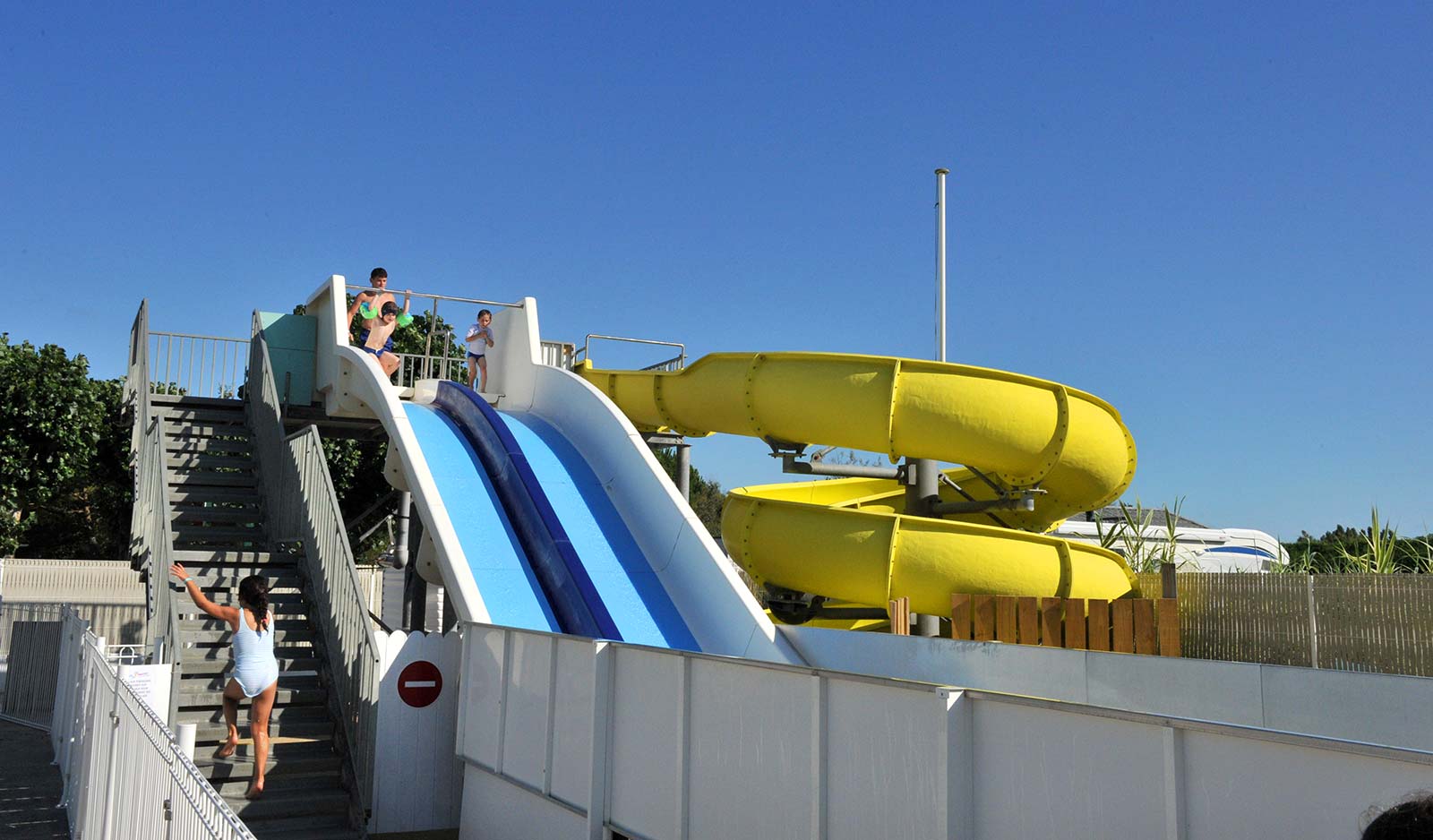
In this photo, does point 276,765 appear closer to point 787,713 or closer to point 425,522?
point 425,522

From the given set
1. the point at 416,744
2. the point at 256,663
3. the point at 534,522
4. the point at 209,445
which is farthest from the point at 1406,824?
the point at 209,445

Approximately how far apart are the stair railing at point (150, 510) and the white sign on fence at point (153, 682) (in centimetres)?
10

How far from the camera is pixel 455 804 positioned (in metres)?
10.4

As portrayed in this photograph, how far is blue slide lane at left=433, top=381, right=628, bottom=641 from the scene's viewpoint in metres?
11.2

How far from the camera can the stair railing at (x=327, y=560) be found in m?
10.1

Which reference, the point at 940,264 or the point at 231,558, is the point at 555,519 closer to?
the point at 231,558

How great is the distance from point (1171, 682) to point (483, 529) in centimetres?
684

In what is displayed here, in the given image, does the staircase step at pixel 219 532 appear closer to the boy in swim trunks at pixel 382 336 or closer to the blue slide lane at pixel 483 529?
the blue slide lane at pixel 483 529

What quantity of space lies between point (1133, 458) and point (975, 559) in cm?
369

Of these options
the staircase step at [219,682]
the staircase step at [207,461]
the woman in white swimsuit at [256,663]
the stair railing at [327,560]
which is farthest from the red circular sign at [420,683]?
the staircase step at [207,461]

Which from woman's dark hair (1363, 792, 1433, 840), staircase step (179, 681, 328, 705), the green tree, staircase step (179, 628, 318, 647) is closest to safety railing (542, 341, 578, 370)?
staircase step (179, 628, 318, 647)

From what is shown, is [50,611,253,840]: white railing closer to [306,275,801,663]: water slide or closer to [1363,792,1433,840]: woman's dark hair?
[1363,792,1433,840]: woman's dark hair

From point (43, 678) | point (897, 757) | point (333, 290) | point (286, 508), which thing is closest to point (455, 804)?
point (286, 508)

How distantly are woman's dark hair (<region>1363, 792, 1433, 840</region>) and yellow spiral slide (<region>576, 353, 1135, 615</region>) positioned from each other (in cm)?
1256
